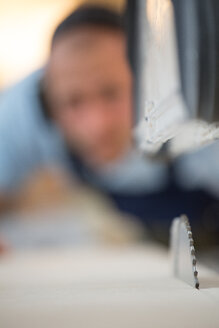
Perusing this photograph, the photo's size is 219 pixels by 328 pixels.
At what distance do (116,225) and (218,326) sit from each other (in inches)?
55.4

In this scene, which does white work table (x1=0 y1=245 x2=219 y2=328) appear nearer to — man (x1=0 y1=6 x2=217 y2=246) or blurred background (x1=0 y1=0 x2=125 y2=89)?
man (x1=0 y1=6 x2=217 y2=246)

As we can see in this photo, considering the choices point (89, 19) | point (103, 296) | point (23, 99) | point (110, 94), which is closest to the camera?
point (103, 296)

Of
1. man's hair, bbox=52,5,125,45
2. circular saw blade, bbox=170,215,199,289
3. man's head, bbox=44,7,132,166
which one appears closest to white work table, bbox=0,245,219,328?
circular saw blade, bbox=170,215,199,289

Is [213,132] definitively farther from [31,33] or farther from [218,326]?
[31,33]

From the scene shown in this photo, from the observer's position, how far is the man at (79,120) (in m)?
1.75

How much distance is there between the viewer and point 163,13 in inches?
26.7

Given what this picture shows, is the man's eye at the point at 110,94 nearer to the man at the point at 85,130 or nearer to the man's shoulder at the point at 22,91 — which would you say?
the man at the point at 85,130

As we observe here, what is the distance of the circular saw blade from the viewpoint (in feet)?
2.27

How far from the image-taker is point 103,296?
0.68 m

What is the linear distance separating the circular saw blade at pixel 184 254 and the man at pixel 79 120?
3.20 ft

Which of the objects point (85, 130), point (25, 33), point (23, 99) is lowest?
point (85, 130)

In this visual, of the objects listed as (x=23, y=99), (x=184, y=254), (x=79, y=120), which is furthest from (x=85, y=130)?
(x=184, y=254)

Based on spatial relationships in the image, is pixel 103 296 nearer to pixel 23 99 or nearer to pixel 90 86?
pixel 90 86

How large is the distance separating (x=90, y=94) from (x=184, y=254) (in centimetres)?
117
